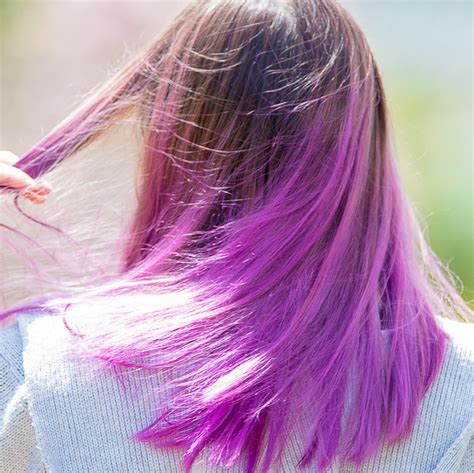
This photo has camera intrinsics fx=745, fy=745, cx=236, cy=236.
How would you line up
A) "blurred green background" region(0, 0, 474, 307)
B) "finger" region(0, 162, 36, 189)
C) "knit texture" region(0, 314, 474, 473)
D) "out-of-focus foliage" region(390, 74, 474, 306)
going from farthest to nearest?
1. "blurred green background" region(0, 0, 474, 307)
2. "out-of-focus foliage" region(390, 74, 474, 306)
3. "finger" region(0, 162, 36, 189)
4. "knit texture" region(0, 314, 474, 473)

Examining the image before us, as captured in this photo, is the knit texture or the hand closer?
the knit texture

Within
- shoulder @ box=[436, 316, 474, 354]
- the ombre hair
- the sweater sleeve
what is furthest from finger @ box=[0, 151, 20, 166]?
shoulder @ box=[436, 316, 474, 354]

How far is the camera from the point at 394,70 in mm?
4129

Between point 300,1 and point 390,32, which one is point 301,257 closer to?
point 300,1

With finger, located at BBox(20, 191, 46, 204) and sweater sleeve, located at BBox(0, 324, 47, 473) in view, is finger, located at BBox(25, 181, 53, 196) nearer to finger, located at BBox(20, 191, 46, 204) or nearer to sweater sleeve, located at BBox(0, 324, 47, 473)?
finger, located at BBox(20, 191, 46, 204)

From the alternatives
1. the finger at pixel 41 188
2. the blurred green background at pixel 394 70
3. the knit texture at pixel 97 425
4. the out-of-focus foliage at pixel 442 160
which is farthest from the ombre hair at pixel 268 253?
the blurred green background at pixel 394 70

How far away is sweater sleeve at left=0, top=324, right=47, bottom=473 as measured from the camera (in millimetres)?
975

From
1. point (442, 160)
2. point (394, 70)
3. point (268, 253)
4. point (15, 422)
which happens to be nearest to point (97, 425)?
point (15, 422)

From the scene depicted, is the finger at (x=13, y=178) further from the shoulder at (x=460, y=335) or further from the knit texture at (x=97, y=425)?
the shoulder at (x=460, y=335)

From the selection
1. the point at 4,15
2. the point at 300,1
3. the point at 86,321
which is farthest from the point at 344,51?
the point at 4,15

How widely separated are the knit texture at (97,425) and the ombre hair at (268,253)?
2 cm

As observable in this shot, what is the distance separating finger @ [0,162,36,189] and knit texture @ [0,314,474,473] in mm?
364

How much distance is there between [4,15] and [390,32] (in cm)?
224

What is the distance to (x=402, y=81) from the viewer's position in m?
4.09
